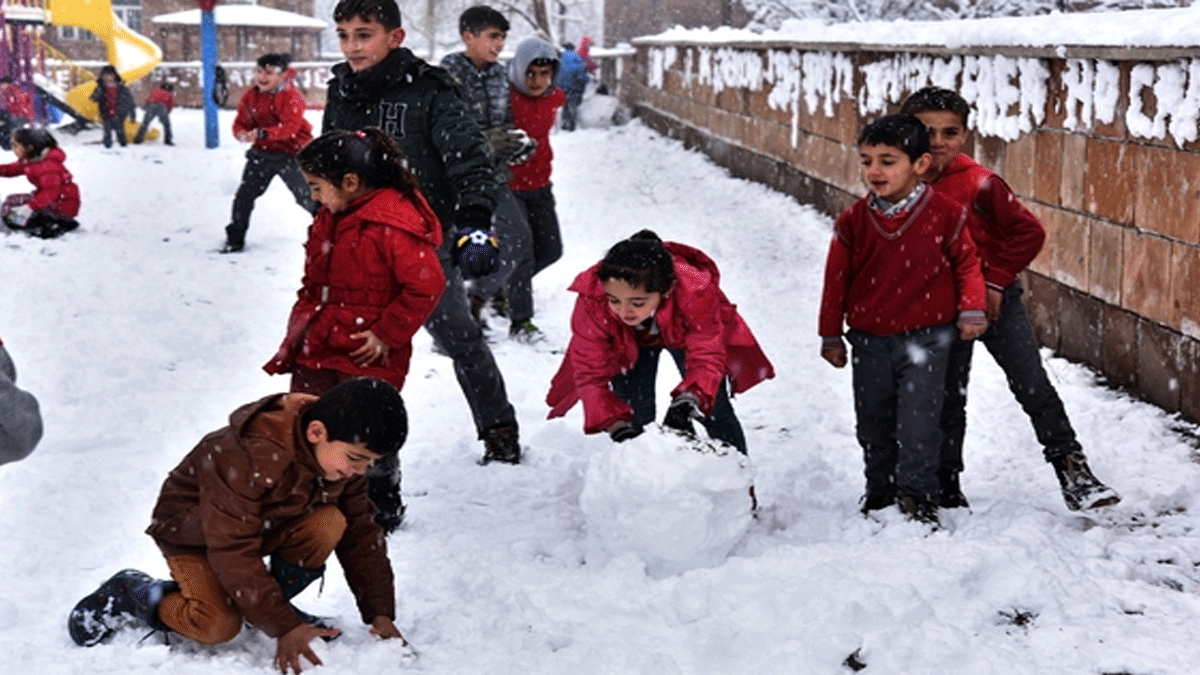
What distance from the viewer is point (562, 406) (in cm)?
473

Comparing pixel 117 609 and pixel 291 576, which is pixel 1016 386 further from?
pixel 117 609

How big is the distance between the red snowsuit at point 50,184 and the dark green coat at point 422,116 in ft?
22.1

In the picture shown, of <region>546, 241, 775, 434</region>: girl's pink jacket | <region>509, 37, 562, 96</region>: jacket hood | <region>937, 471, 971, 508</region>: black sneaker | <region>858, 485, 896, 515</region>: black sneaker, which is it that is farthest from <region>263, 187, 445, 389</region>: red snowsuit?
<region>509, 37, 562, 96</region>: jacket hood

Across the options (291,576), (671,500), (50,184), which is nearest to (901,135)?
(671,500)

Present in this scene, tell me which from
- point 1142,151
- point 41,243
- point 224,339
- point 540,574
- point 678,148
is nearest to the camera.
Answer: point 540,574

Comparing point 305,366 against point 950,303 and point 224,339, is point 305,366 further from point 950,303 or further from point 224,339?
point 224,339

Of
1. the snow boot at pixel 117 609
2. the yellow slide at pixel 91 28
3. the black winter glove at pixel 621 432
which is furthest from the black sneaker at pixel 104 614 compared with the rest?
the yellow slide at pixel 91 28

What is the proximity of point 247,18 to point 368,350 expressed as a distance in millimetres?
43512

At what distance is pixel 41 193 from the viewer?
10.8 metres

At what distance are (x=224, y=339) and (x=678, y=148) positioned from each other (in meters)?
11.6

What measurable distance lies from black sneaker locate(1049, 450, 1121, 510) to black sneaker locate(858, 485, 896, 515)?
60 centimetres

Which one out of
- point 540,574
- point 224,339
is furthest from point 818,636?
point 224,339

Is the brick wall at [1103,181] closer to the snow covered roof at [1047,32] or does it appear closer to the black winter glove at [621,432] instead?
the snow covered roof at [1047,32]

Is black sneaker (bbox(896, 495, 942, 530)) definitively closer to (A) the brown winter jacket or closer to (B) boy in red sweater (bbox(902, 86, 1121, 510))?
(B) boy in red sweater (bbox(902, 86, 1121, 510))
